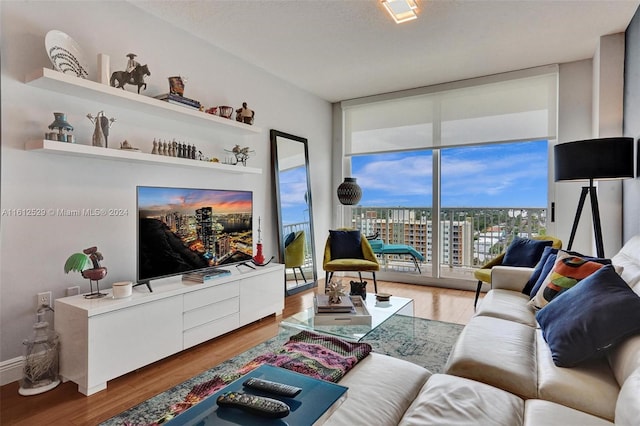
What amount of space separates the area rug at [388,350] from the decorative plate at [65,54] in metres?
2.08

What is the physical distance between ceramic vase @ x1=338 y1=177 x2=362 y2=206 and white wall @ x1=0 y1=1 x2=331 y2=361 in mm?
1802

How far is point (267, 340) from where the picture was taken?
2.87 metres

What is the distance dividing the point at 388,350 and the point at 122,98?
2617mm

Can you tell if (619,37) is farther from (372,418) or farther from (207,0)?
(372,418)

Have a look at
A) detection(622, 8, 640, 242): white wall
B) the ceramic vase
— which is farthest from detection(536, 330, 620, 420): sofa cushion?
the ceramic vase

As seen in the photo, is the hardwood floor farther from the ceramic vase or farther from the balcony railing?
the ceramic vase

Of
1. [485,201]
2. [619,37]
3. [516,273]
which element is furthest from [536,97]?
[516,273]

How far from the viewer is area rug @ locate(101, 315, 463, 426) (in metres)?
1.89

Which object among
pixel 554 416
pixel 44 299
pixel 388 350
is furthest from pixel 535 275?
pixel 44 299

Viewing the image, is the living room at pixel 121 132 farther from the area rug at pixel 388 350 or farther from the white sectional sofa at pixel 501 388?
the white sectional sofa at pixel 501 388

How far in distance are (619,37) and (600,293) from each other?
2954mm

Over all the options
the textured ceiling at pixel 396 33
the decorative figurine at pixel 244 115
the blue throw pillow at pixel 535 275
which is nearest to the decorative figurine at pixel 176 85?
the textured ceiling at pixel 396 33

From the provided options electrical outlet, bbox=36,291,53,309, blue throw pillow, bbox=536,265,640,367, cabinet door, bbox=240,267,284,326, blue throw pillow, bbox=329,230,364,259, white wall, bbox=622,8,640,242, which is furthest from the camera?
blue throw pillow, bbox=329,230,364,259

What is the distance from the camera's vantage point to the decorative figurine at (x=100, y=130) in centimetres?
240
